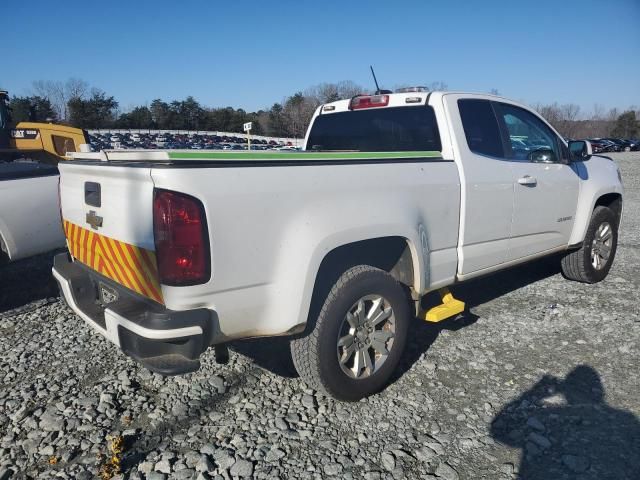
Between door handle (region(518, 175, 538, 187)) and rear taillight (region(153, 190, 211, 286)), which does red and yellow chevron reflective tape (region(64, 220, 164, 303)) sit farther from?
door handle (region(518, 175, 538, 187))

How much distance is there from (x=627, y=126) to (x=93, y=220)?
88259 millimetres

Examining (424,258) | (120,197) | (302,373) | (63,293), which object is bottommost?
(302,373)

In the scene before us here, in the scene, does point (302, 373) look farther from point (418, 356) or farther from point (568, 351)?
point (568, 351)

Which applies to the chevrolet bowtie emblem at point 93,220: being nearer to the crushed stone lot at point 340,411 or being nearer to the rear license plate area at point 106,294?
the rear license plate area at point 106,294

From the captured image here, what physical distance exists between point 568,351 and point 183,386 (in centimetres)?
299

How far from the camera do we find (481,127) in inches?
153

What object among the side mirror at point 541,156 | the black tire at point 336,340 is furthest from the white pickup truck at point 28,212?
the side mirror at point 541,156

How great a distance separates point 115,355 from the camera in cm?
370

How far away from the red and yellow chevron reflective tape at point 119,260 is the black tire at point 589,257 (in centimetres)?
455

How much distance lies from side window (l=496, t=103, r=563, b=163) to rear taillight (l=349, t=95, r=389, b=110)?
0.98 meters

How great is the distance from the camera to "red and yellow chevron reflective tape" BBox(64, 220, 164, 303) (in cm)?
234

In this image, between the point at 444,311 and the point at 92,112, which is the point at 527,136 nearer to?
the point at 444,311

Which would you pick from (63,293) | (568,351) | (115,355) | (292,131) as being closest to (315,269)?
(63,293)

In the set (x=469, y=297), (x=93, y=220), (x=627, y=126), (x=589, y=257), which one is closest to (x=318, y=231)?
(x=93, y=220)
